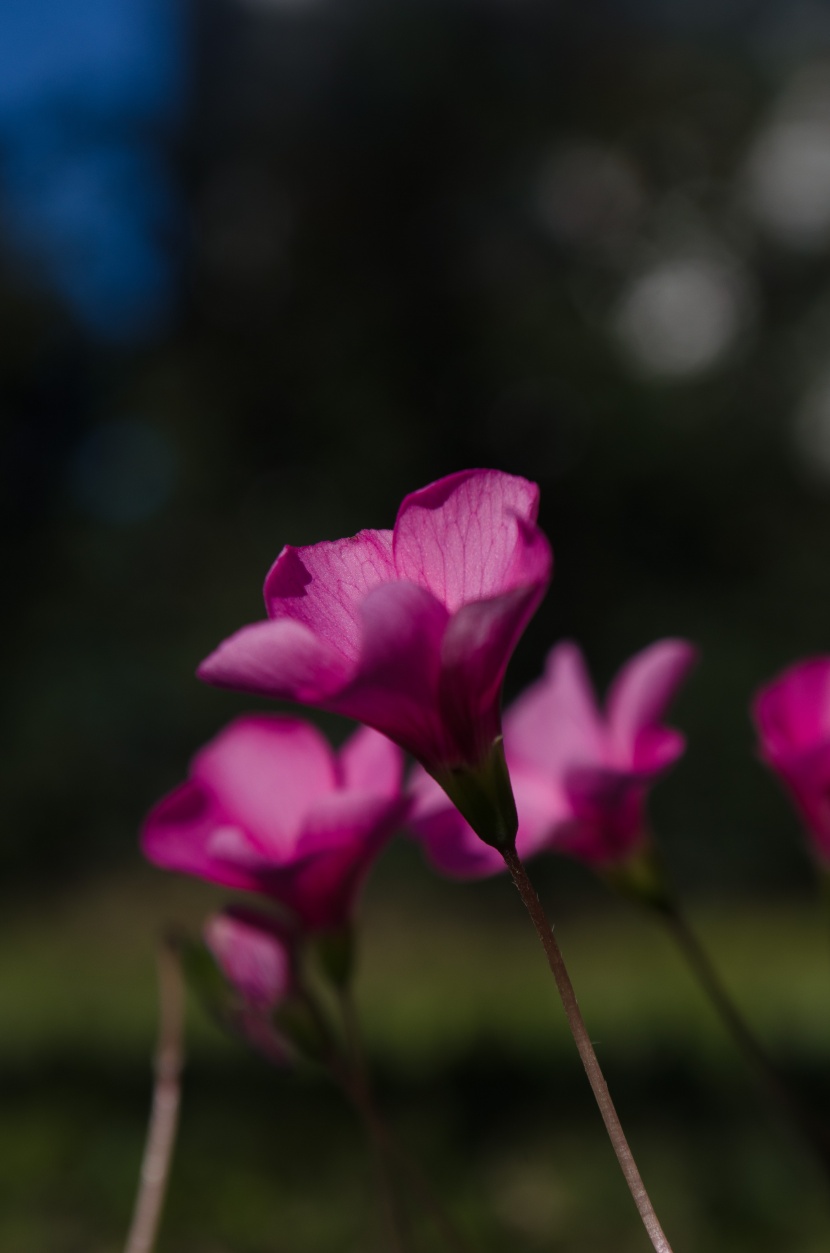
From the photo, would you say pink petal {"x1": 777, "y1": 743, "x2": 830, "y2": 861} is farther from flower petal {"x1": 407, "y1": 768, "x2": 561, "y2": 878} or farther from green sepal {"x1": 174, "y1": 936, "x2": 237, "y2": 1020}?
green sepal {"x1": 174, "y1": 936, "x2": 237, "y2": 1020}

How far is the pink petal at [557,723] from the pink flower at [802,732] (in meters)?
0.09

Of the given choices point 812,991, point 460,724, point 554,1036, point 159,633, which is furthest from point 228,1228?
point 159,633

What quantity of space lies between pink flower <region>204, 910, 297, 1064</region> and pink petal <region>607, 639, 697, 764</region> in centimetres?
20

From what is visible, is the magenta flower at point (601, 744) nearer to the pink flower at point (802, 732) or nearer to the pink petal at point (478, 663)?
the pink flower at point (802, 732)

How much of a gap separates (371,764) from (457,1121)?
95 cm

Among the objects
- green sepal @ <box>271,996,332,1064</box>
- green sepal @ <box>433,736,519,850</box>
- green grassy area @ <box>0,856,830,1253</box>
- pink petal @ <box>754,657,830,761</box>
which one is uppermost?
green sepal @ <box>433,736,519,850</box>

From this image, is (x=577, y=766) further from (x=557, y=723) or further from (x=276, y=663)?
(x=276, y=663)

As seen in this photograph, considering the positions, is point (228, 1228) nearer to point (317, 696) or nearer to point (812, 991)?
point (317, 696)

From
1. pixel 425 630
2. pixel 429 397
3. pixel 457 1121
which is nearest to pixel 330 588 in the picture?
pixel 425 630

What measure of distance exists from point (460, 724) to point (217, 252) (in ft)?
18.1

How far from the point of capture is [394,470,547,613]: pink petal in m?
0.34

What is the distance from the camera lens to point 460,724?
0.34 m

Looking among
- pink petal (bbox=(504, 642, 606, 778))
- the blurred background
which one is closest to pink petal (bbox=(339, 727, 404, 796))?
pink petal (bbox=(504, 642, 606, 778))

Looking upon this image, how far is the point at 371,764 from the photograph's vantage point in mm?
510
